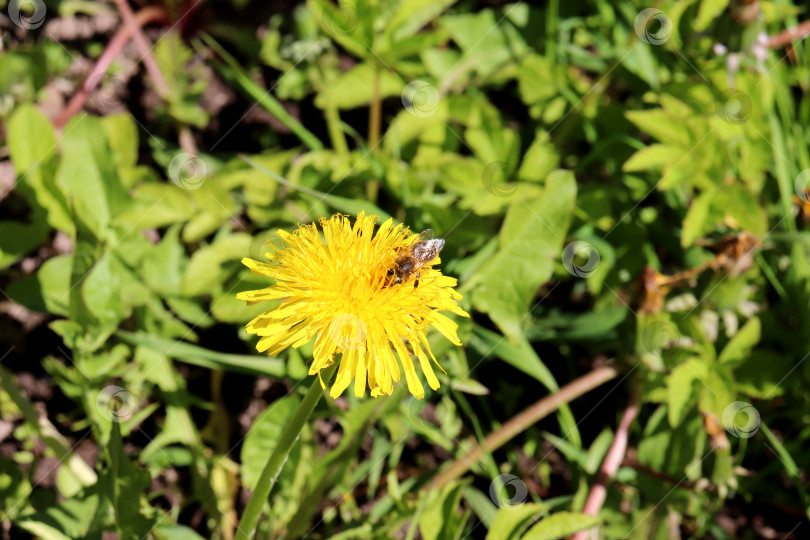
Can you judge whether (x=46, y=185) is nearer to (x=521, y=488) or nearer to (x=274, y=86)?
(x=274, y=86)

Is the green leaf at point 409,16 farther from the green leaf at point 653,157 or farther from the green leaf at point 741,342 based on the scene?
the green leaf at point 741,342

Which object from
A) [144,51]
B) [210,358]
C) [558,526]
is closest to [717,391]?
[558,526]

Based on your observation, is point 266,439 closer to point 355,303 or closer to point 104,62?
point 355,303

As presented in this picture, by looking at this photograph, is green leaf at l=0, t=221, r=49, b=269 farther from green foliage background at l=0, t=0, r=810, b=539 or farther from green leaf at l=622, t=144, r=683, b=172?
green leaf at l=622, t=144, r=683, b=172

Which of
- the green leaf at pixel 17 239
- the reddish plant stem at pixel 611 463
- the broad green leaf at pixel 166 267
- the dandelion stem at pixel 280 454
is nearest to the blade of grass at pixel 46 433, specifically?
the green leaf at pixel 17 239

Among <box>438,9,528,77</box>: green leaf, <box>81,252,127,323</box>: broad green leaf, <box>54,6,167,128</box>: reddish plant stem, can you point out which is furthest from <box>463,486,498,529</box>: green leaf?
<box>54,6,167,128</box>: reddish plant stem
